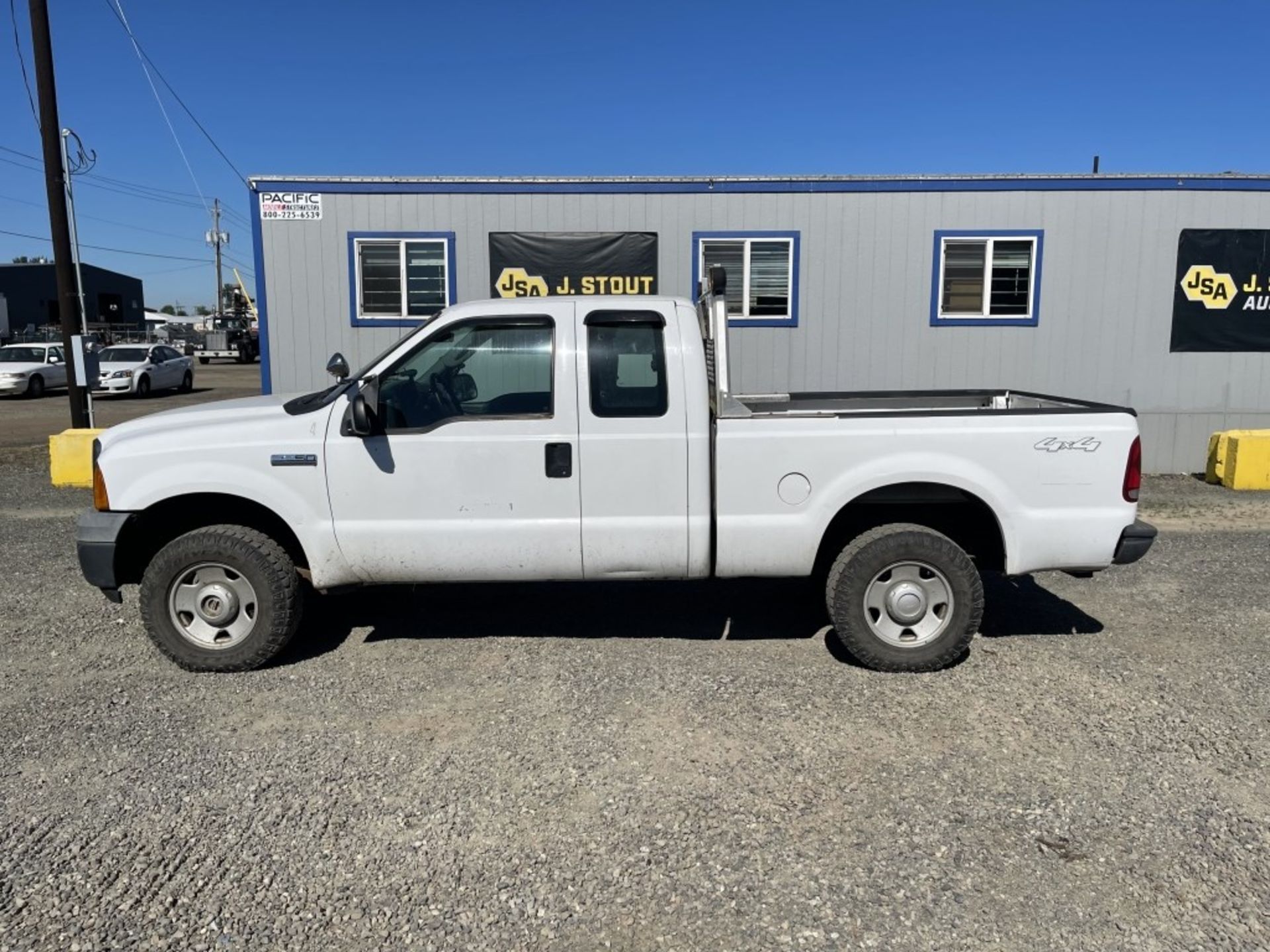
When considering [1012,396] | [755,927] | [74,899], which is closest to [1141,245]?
[1012,396]

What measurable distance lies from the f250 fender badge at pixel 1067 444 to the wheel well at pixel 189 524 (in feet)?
12.6

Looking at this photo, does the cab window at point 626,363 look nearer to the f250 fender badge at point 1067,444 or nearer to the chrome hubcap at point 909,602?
the chrome hubcap at point 909,602

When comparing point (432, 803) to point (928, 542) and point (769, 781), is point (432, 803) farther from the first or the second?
point (928, 542)

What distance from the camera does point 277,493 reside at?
4.79m

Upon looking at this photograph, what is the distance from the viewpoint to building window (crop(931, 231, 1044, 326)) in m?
11.2

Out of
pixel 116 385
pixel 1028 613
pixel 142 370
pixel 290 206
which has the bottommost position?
pixel 1028 613

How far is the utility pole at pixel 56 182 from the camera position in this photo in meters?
11.2

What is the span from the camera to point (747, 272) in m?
11.3

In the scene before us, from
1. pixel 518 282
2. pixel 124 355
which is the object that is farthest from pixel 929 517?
pixel 124 355

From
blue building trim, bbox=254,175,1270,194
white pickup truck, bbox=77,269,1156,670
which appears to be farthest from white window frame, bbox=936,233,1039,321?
white pickup truck, bbox=77,269,1156,670

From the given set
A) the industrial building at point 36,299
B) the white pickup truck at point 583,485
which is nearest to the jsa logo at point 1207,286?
the white pickup truck at point 583,485

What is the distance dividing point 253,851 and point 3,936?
725 millimetres

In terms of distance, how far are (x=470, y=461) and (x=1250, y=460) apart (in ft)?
31.1

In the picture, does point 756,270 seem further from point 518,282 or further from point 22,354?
point 22,354
